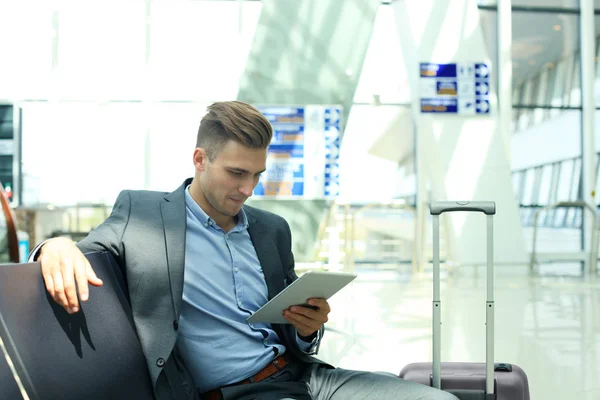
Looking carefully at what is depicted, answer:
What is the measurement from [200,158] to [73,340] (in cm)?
62

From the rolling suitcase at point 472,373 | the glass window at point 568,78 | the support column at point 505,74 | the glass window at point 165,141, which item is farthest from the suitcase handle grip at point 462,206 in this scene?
the glass window at point 568,78

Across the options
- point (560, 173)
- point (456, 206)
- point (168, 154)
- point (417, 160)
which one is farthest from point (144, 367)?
point (560, 173)

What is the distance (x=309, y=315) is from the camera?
5.23 ft

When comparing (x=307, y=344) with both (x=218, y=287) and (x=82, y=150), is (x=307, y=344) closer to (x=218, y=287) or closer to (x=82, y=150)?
(x=218, y=287)

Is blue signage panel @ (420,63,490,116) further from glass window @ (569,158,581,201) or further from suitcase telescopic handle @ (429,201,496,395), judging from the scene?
suitcase telescopic handle @ (429,201,496,395)

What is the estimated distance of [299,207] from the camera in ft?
26.8

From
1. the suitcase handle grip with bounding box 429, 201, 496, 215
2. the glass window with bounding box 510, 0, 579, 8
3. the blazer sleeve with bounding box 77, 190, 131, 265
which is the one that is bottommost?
→ the blazer sleeve with bounding box 77, 190, 131, 265

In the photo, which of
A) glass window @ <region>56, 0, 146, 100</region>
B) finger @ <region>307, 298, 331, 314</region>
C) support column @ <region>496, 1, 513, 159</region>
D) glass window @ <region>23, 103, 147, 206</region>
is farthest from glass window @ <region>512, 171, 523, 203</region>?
finger @ <region>307, 298, 331, 314</region>

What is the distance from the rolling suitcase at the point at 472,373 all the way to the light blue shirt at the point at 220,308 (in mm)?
419

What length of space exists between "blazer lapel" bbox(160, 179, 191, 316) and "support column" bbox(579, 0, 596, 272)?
9.83 metres

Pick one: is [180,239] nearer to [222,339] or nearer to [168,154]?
[222,339]

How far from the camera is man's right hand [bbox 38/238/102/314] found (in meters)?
1.25

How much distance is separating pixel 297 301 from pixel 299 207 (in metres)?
6.63

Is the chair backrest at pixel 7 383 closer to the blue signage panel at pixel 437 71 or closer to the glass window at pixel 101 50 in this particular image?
the glass window at pixel 101 50
